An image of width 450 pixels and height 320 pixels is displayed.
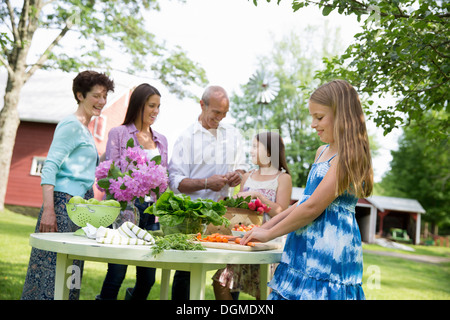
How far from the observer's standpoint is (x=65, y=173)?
2.76m

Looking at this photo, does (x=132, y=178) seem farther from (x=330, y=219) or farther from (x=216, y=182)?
(x=330, y=219)

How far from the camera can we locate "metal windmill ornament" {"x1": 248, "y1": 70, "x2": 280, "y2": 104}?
8391mm

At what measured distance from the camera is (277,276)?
2.10 m

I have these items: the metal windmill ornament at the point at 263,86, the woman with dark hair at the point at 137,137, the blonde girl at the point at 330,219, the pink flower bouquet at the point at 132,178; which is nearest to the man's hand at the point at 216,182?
the woman with dark hair at the point at 137,137

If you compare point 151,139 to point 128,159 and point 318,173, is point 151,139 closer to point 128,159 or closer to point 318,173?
point 128,159

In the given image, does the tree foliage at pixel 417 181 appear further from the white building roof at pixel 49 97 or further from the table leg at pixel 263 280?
the table leg at pixel 263 280

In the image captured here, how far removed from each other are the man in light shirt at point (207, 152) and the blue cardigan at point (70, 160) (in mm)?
635

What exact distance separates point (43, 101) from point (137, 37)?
6756mm

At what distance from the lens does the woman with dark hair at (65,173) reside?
266 cm

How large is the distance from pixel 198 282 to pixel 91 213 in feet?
2.48

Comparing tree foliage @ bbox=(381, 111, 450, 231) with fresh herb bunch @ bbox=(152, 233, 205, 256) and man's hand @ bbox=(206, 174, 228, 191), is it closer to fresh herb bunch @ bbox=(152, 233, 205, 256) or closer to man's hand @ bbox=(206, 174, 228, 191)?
man's hand @ bbox=(206, 174, 228, 191)

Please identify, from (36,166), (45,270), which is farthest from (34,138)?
(45,270)

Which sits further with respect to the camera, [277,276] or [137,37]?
[137,37]
